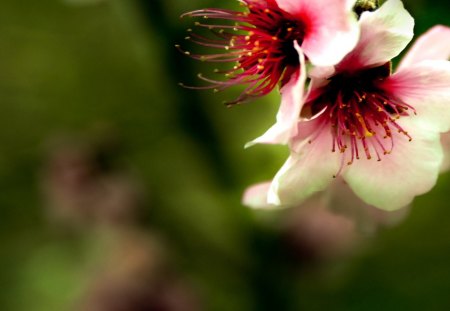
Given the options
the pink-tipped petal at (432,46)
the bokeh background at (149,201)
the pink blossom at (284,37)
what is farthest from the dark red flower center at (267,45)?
the bokeh background at (149,201)

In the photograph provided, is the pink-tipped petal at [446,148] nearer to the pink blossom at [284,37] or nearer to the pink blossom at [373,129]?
the pink blossom at [373,129]

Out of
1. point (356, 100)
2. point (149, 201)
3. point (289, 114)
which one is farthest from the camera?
point (149, 201)

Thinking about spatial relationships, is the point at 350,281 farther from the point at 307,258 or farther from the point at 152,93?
the point at 152,93

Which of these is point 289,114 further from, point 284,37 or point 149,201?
point 149,201

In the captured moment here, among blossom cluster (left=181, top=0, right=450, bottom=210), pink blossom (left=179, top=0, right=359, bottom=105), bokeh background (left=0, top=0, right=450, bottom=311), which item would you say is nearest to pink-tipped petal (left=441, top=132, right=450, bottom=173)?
blossom cluster (left=181, top=0, right=450, bottom=210)

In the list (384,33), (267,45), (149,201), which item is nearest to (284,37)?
(267,45)

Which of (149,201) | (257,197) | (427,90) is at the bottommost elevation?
(149,201)

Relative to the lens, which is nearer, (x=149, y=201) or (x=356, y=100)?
(x=356, y=100)
